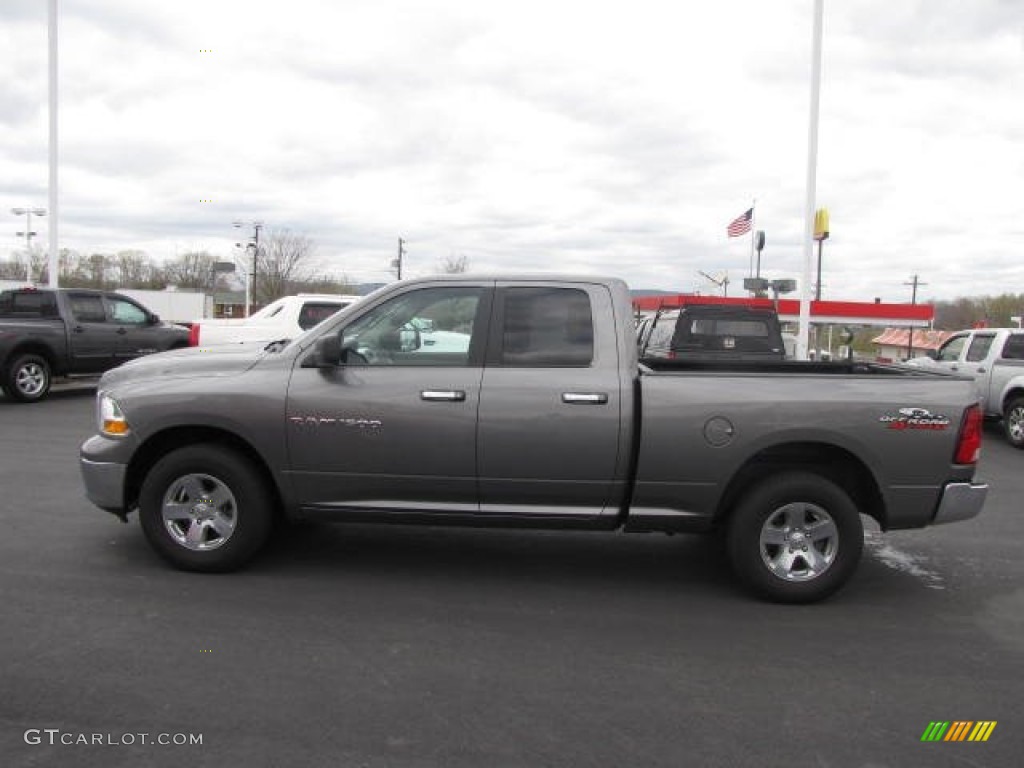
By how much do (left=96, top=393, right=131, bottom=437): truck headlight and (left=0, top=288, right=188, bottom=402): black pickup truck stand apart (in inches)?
368

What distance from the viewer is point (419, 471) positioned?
4.98 metres

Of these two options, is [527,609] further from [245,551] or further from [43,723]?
[43,723]

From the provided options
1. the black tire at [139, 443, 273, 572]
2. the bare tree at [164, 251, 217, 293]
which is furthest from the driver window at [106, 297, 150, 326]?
the bare tree at [164, 251, 217, 293]

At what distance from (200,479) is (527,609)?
2134 mm

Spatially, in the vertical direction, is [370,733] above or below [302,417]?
below

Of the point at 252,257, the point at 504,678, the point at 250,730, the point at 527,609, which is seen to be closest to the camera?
the point at 250,730

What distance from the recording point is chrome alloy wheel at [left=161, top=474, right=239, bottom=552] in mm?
5172

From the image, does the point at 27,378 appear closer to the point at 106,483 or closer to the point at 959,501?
the point at 106,483

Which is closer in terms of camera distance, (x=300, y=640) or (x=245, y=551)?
(x=300, y=640)

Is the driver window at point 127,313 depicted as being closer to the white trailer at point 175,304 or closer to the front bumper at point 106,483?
the front bumper at point 106,483

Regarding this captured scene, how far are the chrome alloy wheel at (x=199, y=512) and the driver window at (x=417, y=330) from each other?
3.84 feet

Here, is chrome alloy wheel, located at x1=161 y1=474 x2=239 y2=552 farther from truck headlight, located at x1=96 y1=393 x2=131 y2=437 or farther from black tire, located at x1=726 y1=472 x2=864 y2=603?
black tire, located at x1=726 y1=472 x2=864 y2=603

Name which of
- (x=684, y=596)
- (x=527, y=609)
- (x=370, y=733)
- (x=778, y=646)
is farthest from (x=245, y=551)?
(x=778, y=646)

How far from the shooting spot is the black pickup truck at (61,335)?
13.3 metres
